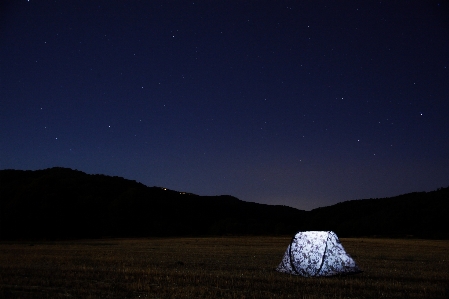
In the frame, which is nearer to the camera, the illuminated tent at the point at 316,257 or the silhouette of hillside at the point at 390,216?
the illuminated tent at the point at 316,257

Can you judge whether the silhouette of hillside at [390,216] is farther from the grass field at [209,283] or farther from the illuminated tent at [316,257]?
the grass field at [209,283]

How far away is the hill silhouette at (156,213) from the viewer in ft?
222

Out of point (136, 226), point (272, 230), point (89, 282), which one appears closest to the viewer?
point (89, 282)

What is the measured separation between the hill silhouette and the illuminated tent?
49.3 meters

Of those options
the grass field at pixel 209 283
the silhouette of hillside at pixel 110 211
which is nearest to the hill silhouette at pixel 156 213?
the silhouette of hillside at pixel 110 211

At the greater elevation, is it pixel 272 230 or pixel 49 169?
pixel 49 169

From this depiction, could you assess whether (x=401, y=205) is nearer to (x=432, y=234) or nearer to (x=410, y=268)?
(x=432, y=234)

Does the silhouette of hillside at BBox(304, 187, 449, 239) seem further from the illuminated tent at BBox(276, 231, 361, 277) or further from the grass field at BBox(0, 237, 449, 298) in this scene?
the grass field at BBox(0, 237, 449, 298)

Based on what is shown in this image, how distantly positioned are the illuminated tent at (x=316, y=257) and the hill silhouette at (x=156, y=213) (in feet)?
162

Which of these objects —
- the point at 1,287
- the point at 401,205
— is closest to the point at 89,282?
the point at 1,287

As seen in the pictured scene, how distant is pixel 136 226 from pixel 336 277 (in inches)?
2818

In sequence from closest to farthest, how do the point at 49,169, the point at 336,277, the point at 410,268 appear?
the point at 336,277
the point at 410,268
the point at 49,169

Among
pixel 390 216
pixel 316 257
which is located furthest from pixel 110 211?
pixel 316 257

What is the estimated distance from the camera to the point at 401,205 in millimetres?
84438
